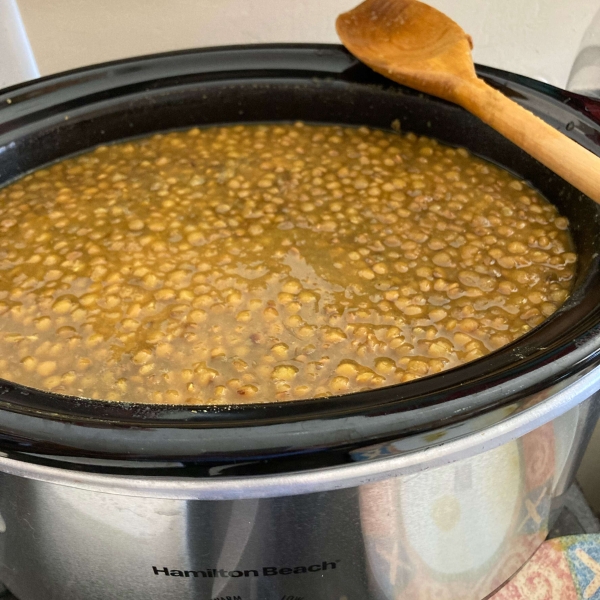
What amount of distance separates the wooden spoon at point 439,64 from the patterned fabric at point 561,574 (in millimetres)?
670

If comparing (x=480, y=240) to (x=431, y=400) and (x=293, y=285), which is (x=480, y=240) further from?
(x=431, y=400)

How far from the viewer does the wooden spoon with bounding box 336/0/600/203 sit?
3.52ft

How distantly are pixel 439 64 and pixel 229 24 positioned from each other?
24.9 inches

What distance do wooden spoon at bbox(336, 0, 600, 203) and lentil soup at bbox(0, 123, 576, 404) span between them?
0.18 m

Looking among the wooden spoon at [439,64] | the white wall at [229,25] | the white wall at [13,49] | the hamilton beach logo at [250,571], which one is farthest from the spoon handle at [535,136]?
the white wall at [13,49]

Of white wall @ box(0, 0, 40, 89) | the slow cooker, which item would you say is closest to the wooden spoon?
the slow cooker

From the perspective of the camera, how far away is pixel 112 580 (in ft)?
2.84

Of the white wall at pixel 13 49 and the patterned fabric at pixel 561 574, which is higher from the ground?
the white wall at pixel 13 49

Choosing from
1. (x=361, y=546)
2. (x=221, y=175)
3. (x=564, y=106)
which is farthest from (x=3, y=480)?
(x=564, y=106)

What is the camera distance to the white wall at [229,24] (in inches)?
63.0

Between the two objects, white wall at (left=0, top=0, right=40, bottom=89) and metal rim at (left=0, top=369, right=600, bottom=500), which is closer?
metal rim at (left=0, top=369, right=600, bottom=500)

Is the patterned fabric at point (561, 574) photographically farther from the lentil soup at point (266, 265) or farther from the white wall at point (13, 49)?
the white wall at point (13, 49)

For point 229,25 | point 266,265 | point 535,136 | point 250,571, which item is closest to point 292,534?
point 250,571

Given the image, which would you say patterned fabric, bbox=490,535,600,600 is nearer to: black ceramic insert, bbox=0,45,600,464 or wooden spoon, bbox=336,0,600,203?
black ceramic insert, bbox=0,45,600,464
